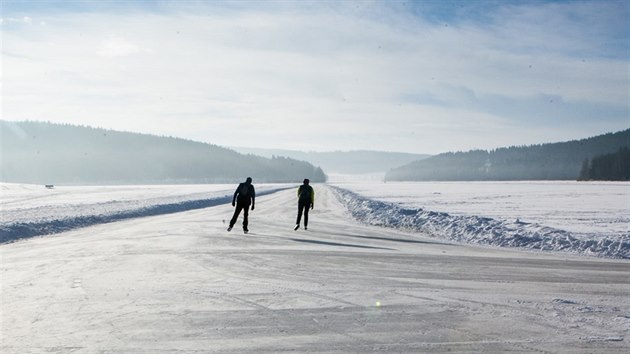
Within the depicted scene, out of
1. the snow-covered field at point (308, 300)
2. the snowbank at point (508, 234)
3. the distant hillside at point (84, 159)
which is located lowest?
the snow-covered field at point (308, 300)

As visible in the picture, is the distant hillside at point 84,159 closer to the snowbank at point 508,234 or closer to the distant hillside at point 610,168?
the distant hillside at point 610,168

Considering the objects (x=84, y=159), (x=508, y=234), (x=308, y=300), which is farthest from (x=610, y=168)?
(x=84, y=159)

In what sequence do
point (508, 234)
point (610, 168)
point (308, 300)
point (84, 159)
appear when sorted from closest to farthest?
1. point (308, 300)
2. point (508, 234)
3. point (610, 168)
4. point (84, 159)

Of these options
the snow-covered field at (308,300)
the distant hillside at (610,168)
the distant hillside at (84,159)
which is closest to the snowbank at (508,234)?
the snow-covered field at (308,300)

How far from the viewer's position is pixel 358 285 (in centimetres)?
846

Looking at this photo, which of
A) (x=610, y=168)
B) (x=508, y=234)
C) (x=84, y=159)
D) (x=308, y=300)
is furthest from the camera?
(x=84, y=159)

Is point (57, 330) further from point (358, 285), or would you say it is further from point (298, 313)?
point (358, 285)

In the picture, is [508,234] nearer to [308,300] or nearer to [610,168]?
[308,300]

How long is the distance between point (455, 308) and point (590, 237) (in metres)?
10.1

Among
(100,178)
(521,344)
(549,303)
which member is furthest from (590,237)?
(100,178)

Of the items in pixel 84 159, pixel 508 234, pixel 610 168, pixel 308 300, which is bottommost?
pixel 308 300

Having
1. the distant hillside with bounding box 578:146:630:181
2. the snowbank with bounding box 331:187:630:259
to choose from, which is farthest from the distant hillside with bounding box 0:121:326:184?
the snowbank with bounding box 331:187:630:259

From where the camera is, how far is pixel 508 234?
15.7m

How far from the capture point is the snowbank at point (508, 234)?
13367 mm
